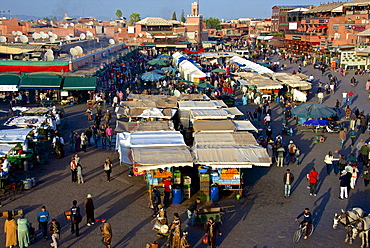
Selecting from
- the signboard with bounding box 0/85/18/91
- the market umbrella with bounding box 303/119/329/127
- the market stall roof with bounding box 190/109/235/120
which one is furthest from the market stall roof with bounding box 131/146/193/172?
the signboard with bounding box 0/85/18/91

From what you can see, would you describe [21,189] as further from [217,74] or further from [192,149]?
[217,74]

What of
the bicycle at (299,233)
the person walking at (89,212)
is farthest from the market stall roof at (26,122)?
the bicycle at (299,233)

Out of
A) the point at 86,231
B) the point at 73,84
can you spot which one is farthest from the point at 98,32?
the point at 86,231

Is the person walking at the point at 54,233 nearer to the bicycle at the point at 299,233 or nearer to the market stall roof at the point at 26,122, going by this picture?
the bicycle at the point at 299,233

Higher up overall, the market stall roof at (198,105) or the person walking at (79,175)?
the market stall roof at (198,105)

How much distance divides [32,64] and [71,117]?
399 inches

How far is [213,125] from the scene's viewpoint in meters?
16.2

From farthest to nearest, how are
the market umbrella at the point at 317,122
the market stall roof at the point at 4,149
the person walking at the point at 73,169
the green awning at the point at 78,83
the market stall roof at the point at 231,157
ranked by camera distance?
the green awning at the point at 78,83 → the market umbrella at the point at 317,122 → the market stall roof at the point at 4,149 → the person walking at the point at 73,169 → the market stall roof at the point at 231,157

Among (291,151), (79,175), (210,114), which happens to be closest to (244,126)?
(210,114)

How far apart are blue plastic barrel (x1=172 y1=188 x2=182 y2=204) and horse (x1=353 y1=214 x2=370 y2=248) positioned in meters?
4.89

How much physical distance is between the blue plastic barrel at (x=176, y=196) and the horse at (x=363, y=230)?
4.89 m

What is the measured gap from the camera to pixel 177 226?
9.70 metres

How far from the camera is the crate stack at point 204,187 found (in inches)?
499

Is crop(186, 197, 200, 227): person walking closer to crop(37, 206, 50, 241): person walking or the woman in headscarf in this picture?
crop(37, 206, 50, 241): person walking
